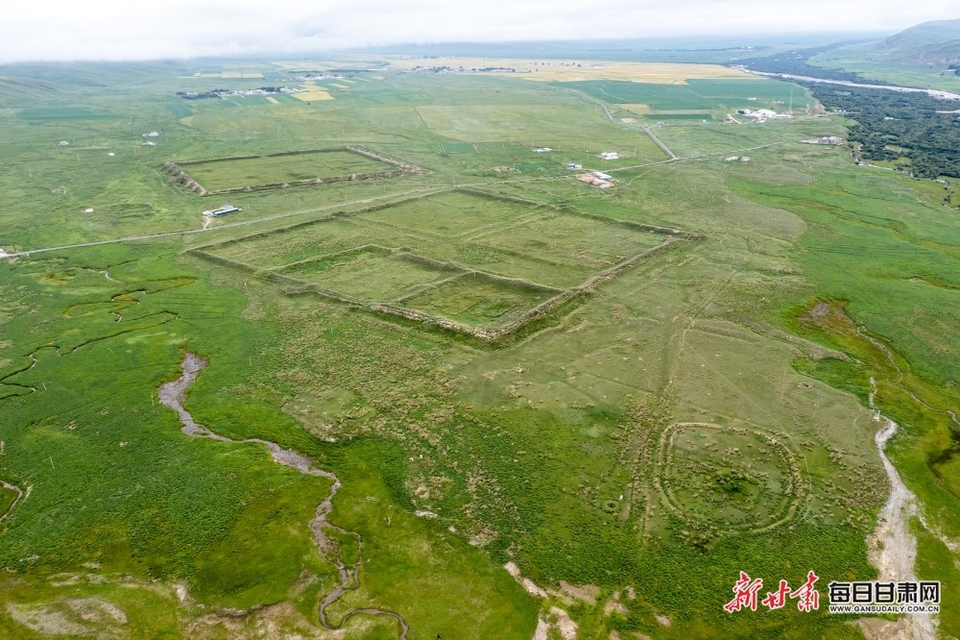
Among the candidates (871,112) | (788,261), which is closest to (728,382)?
(788,261)

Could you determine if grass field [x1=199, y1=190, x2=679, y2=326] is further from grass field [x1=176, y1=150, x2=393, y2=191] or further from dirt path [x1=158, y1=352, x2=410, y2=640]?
grass field [x1=176, y1=150, x2=393, y2=191]

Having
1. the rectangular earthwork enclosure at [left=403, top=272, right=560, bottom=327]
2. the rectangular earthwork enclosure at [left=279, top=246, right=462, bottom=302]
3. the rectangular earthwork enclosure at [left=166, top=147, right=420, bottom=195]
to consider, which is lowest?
the rectangular earthwork enclosure at [left=403, top=272, right=560, bottom=327]

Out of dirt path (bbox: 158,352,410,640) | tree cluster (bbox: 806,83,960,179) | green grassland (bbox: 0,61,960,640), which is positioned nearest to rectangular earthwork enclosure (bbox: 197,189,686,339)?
green grassland (bbox: 0,61,960,640)

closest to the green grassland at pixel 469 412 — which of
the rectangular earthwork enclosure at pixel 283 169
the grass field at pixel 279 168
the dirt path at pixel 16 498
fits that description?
the dirt path at pixel 16 498

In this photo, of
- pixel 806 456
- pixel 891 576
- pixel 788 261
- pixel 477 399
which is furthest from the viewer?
pixel 788 261

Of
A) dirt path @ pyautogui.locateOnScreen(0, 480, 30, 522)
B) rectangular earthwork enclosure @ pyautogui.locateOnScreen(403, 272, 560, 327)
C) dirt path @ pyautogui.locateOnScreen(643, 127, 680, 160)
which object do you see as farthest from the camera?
dirt path @ pyautogui.locateOnScreen(643, 127, 680, 160)

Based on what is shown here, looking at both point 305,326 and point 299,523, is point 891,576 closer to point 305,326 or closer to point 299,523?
point 299,523
